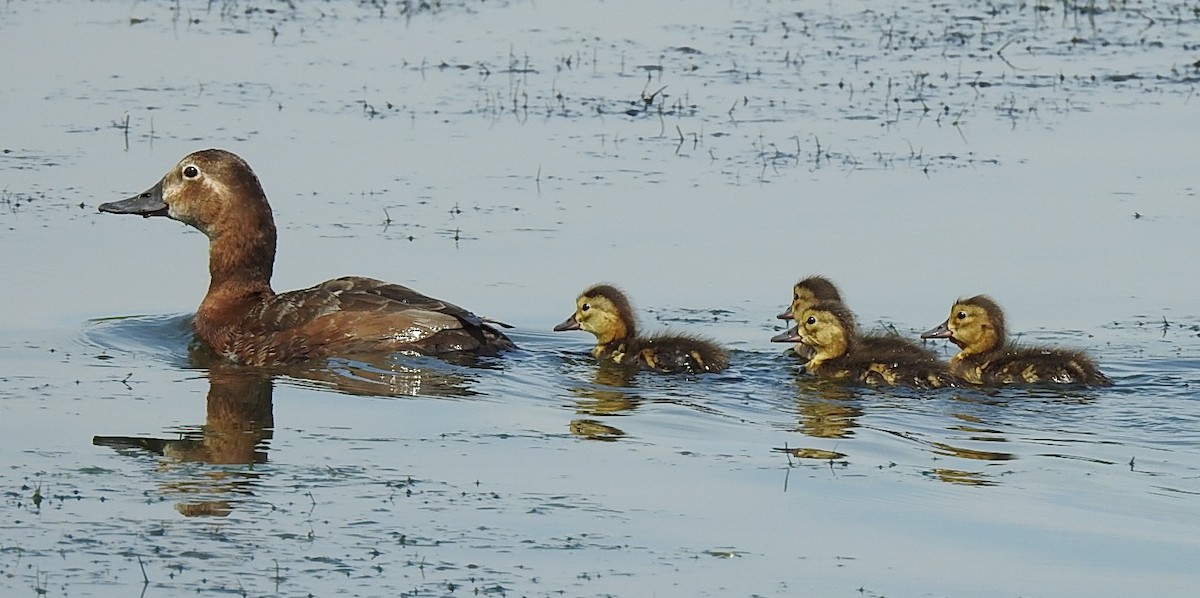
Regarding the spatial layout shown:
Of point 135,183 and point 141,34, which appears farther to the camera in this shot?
point 141,34

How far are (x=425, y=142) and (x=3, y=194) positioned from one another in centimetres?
308

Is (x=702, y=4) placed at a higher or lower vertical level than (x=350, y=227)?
higher

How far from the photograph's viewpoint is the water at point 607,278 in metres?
7.18

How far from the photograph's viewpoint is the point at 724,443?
8.84 m

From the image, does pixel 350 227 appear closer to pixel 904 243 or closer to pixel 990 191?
pixel 904 243

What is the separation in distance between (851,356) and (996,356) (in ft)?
2.24

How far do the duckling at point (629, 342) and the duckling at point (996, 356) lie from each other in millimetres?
1104

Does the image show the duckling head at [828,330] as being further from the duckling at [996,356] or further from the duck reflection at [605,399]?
the duck reflection at [605,399]

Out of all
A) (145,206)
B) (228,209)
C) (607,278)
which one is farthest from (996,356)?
(145,206)

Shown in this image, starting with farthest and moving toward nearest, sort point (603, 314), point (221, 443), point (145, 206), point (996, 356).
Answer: point (145, 206) → point (603, 314) → point (996, 356) → point (221, 443)

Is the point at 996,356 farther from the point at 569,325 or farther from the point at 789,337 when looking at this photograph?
the point at 569,325

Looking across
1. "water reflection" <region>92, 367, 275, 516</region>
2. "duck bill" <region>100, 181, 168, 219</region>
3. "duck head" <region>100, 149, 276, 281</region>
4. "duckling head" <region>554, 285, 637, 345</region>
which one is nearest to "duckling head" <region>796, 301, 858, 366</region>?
"duckling head" <region>554, 285, 637, 345</region>

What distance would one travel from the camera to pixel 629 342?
35.8ft

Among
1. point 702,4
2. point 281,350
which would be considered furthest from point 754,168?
point 702,4
